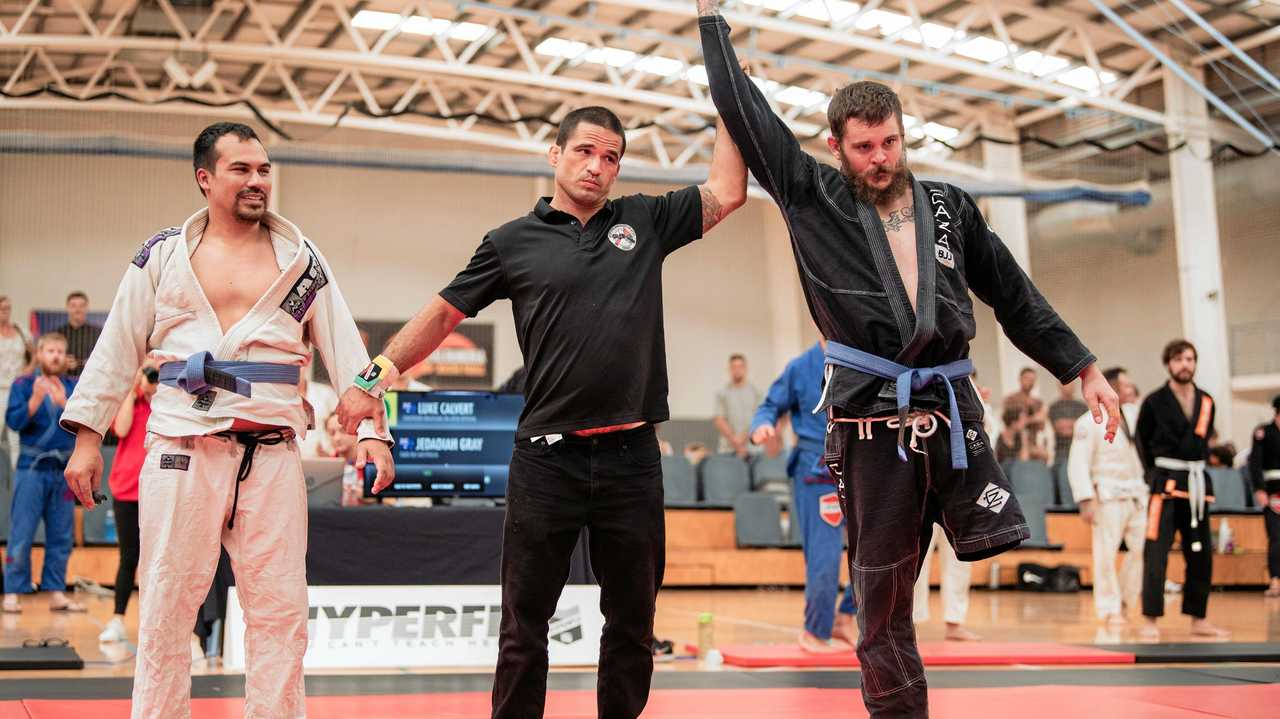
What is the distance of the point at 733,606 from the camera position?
974cm

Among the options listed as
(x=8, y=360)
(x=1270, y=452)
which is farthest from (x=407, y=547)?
(x=1270, y=452)

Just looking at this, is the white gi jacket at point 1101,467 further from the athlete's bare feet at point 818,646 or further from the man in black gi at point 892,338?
the man in black gi at point 892,338

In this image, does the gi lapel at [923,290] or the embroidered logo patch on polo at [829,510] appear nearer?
Answer: the gi lapel at [923,290]

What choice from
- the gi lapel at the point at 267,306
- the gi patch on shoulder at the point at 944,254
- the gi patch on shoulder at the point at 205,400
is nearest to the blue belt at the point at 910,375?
the gi patch on shoulder at the point at 944,254

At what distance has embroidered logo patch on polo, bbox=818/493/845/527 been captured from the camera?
629cm

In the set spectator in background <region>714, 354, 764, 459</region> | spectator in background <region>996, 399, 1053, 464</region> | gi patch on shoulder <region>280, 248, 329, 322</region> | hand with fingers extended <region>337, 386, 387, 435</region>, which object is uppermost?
spectator in background <region>714, 354, 764, 459</region>

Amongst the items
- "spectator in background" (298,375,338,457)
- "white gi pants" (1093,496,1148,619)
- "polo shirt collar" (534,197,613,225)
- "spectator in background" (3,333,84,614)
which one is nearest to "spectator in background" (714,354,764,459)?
"spectator in background" (298,375,338,457)

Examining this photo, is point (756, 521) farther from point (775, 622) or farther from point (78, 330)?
point (78, 330)

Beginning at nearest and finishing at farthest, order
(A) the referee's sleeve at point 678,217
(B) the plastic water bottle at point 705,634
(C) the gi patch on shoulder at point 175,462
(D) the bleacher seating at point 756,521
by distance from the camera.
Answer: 1. (C) the gi patch on shoulder at point 175,462
2. (A) the referee's sleeve at point 678,217
3. (B) the plastic water bottle at point 705,634
4. (D) the bleacher seating at point 756,521

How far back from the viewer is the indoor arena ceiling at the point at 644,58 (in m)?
14.2

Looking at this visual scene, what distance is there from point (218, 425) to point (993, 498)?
1.79 m

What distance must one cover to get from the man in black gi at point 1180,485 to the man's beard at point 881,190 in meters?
4.86

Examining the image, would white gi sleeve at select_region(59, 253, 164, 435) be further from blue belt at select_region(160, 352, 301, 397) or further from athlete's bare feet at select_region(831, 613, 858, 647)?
athlete's bare feet at select_region(831, 613, 858, 647)

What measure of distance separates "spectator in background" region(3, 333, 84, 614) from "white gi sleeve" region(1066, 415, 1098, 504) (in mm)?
6551
